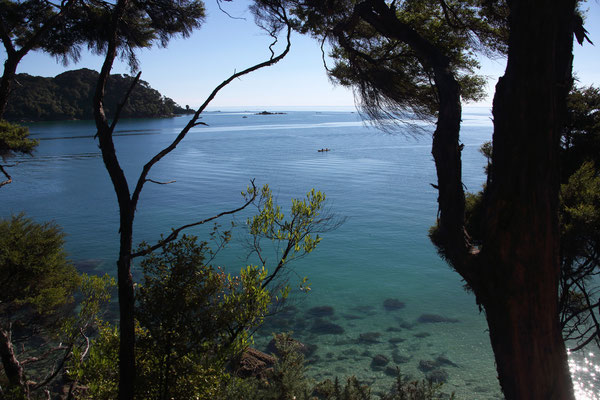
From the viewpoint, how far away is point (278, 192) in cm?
2958

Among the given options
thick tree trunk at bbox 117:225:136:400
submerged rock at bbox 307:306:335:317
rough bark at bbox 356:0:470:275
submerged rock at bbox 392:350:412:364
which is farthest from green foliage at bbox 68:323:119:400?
submerged rock at bbox 307:306:335:317

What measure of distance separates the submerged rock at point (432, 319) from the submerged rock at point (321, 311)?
2.92 metres

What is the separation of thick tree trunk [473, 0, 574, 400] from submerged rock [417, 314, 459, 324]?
10494 millimetres

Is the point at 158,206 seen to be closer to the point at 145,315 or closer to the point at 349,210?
the point at 349,210

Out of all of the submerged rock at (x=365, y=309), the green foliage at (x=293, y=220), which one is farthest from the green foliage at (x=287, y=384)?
the submerged rock at (x=365, y=309)

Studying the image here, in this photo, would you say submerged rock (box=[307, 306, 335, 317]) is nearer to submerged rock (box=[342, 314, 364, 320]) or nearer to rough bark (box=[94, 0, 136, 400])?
submerged rock (box=[342, 314, 364, 320])

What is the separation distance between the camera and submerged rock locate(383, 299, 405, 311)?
14.6 metres

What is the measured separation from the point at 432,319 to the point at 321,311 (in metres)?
3.66

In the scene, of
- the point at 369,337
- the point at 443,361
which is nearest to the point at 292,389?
the point at 443,361

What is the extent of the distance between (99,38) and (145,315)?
170 inches

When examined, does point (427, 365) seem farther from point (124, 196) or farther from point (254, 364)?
point (124, 196)

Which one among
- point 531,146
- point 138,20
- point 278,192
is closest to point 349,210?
point 278,192

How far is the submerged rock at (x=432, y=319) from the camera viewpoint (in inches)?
530

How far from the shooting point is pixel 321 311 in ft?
46.5
